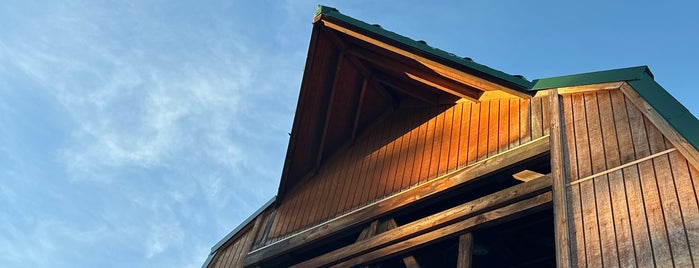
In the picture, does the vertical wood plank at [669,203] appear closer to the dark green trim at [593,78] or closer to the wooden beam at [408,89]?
the dark green trim at [593,78]

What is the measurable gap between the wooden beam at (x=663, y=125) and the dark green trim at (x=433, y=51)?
143 cm

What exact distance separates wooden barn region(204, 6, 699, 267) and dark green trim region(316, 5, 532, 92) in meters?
0.02

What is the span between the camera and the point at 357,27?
8.86m

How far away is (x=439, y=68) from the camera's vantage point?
8.26 meters

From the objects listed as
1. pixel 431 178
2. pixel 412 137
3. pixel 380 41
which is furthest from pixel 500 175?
pixel 380 41

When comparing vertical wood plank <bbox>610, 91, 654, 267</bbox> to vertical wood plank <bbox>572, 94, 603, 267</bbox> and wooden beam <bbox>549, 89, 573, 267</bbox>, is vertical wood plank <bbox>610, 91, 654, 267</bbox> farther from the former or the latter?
wooden beam <bbox>549, 89, 573, 267</bbox>

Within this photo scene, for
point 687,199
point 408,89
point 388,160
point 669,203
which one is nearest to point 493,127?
point 388,160

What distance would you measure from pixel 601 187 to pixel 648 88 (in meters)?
1.23

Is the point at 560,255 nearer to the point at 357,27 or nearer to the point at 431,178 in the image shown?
the point at 431,178

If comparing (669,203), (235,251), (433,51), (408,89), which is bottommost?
(669,203)

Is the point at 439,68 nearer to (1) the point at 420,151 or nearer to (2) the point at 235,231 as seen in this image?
(1) the point at 420,151

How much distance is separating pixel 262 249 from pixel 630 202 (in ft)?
19.3

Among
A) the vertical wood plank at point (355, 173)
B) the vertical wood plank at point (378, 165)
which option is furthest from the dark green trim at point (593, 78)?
the vertical wood plank at point (355, 173)

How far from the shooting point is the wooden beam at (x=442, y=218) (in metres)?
6.37
